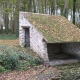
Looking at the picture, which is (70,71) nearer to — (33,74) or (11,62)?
(33,74)

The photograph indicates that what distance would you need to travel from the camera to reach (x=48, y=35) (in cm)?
1283

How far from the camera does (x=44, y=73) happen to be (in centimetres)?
1080

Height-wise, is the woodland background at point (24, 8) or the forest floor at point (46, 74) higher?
the woodland background at point (24, 8)

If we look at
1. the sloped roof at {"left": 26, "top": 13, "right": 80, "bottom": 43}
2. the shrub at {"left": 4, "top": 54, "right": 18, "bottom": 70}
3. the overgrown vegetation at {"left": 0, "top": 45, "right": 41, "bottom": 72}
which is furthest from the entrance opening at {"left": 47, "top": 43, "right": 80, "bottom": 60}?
the shrub at {"left": 4, "top": 54, "right": 18, "bottom": 70}

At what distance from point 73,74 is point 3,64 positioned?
13.6 feet

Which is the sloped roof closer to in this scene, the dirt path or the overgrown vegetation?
the overgrown vegetation

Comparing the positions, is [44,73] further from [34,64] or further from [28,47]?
[28,47]

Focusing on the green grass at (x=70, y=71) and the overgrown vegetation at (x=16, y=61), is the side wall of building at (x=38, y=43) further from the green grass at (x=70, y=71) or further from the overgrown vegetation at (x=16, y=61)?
the green grass at (x=70, y=71)

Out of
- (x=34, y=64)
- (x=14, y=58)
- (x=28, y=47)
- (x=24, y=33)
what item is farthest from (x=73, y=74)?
(x=24, y=33)

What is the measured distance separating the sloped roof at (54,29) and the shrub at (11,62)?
101 inches

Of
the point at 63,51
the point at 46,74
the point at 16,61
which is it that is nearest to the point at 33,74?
the point at 46,74

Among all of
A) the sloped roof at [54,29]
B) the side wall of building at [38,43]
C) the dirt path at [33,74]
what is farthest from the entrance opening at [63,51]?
the dirt path at [33,74]

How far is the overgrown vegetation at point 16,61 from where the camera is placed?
36.0ft

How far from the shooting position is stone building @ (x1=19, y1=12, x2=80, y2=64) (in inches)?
507
